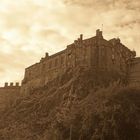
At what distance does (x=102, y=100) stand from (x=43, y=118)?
21118 mm

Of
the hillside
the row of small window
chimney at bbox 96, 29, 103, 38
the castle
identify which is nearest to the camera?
the hillside

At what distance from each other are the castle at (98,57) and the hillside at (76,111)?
2589mm

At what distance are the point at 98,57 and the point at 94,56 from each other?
949 millimetres

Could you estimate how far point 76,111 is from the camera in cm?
7162

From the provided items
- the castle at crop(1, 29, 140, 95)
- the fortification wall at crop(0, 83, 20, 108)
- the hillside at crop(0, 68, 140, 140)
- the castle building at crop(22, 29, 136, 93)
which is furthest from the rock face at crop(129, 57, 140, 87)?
the fortification wall at crop(0, 83, 20, 108)

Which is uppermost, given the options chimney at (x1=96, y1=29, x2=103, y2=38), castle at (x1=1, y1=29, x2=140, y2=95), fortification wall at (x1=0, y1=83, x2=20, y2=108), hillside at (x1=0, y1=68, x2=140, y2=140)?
chimney at (x1=96, y1=29, x2=103, y2=38)

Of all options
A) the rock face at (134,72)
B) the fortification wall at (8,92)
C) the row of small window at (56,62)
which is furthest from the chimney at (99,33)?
the fortification wall at (8,92)

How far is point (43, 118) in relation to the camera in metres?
88.8

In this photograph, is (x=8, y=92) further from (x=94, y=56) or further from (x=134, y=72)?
(x=134, y=72)

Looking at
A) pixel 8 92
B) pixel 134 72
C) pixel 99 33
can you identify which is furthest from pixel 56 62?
pixel 8 92

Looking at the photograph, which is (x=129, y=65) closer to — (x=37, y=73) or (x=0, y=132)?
(x=37, y=73)

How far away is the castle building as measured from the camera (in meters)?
94.6

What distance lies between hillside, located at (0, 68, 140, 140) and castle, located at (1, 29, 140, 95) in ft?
8.49

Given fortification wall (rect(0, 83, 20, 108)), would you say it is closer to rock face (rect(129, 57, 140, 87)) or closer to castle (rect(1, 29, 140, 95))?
castle (rect(1, 29, 140, 95))
